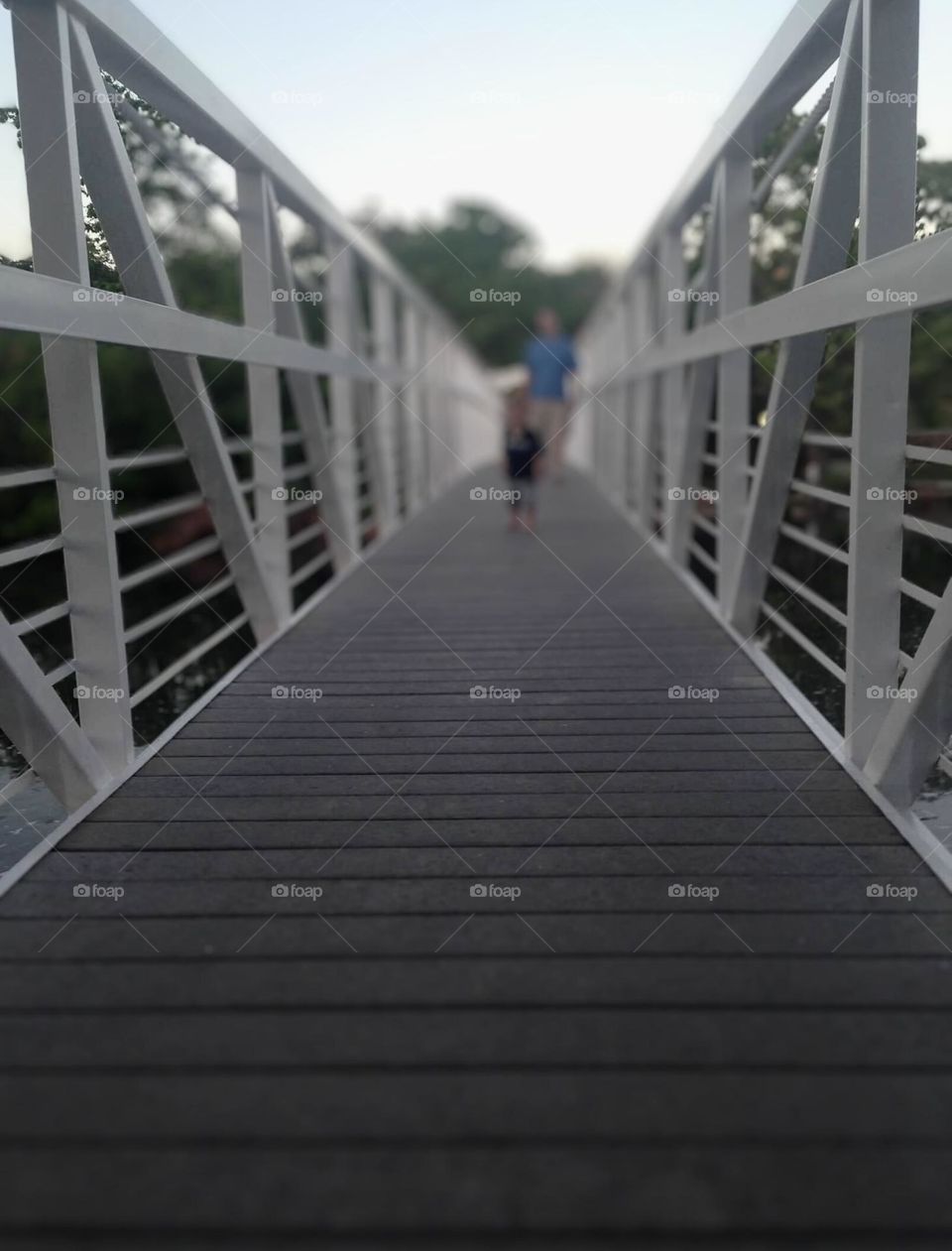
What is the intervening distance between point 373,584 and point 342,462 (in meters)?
0.87

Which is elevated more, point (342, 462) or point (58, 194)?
point (58, 194)

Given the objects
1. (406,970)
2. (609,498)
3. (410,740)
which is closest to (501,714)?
(410,740)

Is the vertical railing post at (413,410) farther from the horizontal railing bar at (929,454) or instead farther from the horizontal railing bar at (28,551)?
the horizontal railing bar at (929,454)

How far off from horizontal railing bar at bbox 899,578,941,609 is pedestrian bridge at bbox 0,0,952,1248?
0.5 inches

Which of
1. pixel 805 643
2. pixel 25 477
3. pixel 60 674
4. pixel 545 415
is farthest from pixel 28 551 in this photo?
pixel 545 415

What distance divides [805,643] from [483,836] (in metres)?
1.58

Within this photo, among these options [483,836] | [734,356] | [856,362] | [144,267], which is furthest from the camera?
[734,356]

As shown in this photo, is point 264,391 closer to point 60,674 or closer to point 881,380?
point 60,674

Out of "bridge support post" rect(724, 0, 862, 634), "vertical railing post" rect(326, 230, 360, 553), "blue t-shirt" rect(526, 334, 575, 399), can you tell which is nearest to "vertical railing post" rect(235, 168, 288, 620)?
"vertical railing post" rect(326, 230, 360, 553)

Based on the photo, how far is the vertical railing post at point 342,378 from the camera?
22.5ft

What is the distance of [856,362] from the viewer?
9.53 ft

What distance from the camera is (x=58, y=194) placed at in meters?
2.76

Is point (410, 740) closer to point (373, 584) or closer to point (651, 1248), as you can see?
point (651, 1248)

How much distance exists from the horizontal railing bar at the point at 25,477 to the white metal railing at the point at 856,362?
1.86 m
